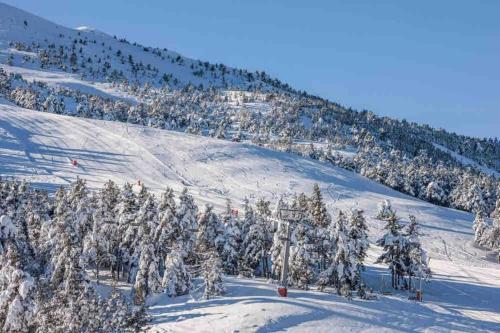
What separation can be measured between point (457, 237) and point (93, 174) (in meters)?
69.3

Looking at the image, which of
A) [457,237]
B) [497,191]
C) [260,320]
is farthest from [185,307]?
[497,191]

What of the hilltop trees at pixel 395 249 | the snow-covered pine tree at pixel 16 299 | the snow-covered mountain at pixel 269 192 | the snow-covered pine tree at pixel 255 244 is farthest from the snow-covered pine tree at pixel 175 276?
the hilltop trees at pixel 395 249

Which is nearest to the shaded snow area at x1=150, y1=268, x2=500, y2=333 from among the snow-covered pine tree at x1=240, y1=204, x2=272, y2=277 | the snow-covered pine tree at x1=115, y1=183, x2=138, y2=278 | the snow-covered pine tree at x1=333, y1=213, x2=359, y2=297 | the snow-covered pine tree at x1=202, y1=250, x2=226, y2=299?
the snow-covered pine tree at x1=202, y1=250, x2=226, y2=299

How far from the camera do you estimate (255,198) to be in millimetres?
103312

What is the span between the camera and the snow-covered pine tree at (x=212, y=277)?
44031 mm

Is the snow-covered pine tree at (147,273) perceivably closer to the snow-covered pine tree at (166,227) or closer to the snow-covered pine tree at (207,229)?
the snow-covered pine tree at (166,227)

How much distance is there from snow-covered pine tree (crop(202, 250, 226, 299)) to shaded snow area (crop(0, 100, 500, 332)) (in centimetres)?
120

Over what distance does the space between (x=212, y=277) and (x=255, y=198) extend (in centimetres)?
5925

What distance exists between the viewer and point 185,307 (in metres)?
42.1

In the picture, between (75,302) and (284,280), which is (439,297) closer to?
(284,280)

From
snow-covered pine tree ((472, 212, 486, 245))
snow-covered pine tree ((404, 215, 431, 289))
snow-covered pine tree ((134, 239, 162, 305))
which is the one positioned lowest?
snow-covered pine tree ((134, 239, 162, 305))

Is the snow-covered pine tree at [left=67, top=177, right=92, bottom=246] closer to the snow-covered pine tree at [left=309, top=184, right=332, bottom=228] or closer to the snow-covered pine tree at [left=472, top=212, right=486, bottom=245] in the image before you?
the snow-covered pine tree at [left=309, top=184, right=332, bottom=228]

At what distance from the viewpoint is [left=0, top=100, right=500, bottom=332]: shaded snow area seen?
1524 inches

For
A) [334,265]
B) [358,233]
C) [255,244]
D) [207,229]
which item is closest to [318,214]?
[358,233]
